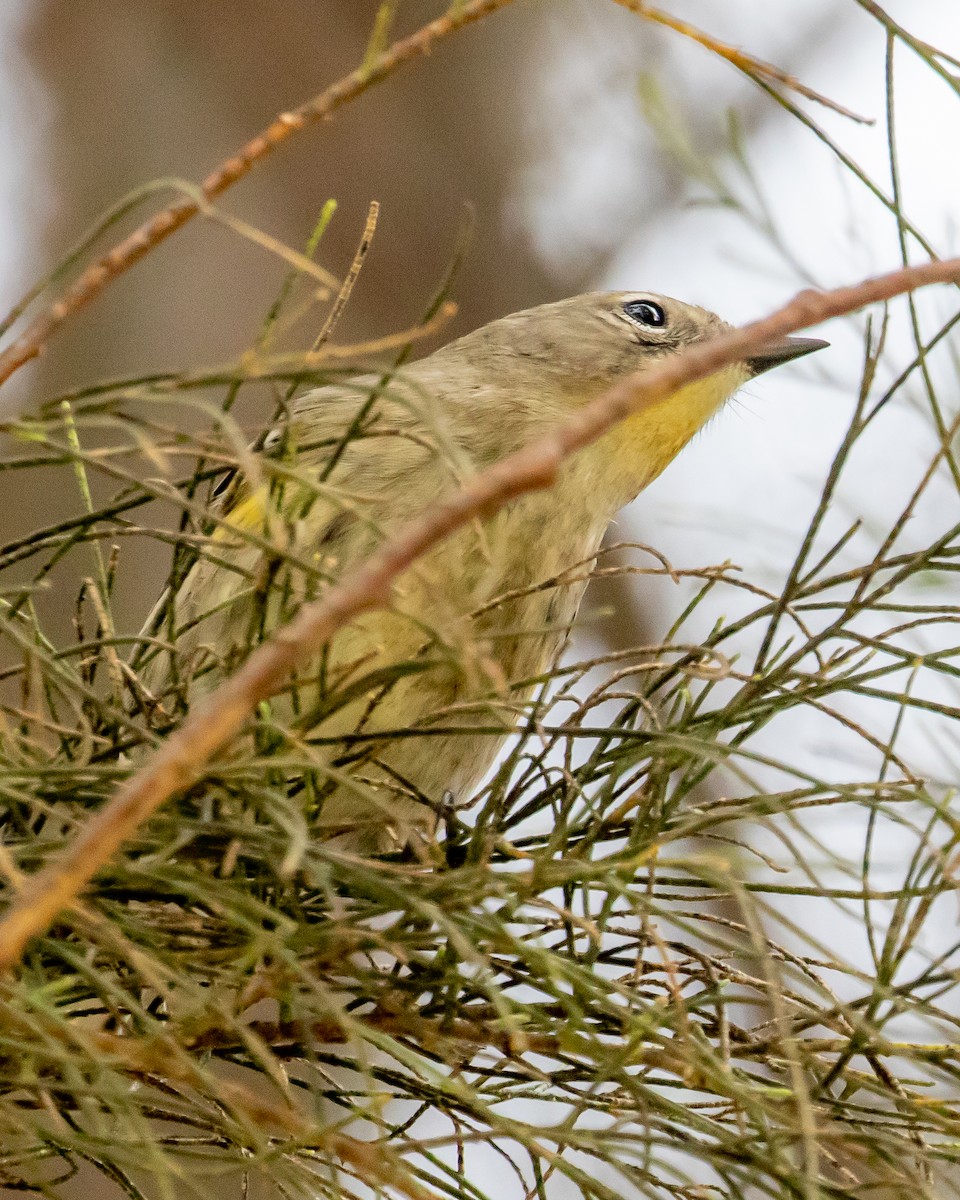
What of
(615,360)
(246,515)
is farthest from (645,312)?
(246,515)

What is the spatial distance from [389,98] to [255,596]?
2871 millimetres

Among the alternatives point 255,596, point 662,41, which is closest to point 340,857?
point 255,596

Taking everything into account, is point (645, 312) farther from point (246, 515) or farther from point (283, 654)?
point (283, 654)

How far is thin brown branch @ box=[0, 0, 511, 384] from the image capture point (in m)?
0.85

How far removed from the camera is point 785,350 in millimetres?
2096

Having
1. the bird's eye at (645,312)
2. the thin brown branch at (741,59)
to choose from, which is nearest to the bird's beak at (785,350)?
the bird's eye at (645,312)

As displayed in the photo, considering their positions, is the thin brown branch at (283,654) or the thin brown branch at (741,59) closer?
the thin brown branch at (283,654)

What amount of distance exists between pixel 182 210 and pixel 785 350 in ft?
4.40

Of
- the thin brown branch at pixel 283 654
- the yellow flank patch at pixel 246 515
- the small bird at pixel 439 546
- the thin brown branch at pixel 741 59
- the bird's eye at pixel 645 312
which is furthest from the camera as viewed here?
the bird's eye at pixel 645 312

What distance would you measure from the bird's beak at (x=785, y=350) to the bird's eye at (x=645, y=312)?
0.69ft

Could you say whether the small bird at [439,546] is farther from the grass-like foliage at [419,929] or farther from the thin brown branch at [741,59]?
the thin brown branch at [741,59]

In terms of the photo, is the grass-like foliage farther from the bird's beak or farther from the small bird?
the bird's beak

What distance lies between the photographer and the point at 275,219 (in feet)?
11.0

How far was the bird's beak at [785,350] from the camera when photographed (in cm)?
204
